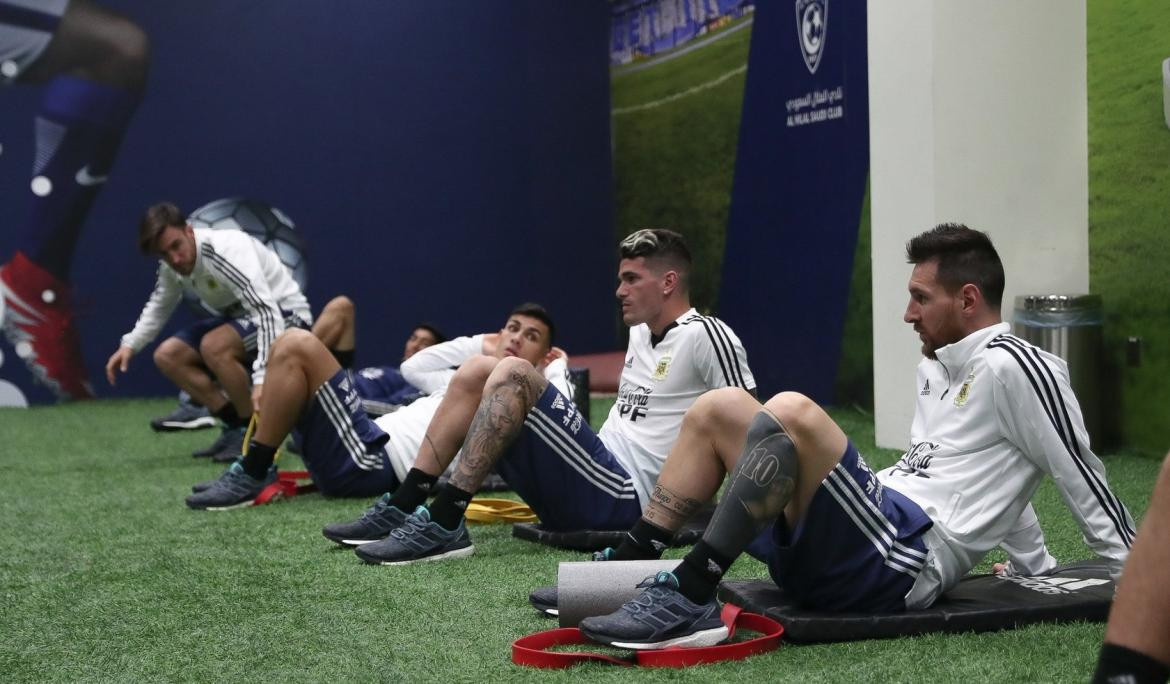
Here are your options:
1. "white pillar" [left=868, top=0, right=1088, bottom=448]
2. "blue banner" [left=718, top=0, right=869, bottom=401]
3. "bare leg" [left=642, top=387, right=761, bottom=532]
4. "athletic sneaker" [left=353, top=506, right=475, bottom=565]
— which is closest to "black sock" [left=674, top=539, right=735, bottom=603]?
"bare leg" [left=642, top=387, right=761, bottom=532]

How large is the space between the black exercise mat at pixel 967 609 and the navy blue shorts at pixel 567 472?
0.76m

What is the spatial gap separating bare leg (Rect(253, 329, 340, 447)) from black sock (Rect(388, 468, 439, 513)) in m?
0.80

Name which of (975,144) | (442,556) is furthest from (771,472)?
(975,144)

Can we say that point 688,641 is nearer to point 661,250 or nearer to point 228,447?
point 661,250

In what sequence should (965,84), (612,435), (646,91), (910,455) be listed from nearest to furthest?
(910,455) < (612,435) < (965,84) < (646,91)

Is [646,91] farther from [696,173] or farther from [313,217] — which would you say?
[313,217]

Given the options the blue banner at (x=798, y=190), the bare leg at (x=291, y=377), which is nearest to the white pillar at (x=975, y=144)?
the blue banner at (x=798, y=190)

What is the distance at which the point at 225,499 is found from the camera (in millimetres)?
4676

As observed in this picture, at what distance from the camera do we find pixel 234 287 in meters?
5.77

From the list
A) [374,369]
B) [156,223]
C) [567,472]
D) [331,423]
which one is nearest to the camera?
[567,472]

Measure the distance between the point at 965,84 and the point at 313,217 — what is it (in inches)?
209

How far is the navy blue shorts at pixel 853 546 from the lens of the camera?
2.53 meters

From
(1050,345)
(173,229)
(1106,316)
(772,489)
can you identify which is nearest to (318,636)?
(772,489)

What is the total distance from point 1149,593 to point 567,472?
2.18 m
